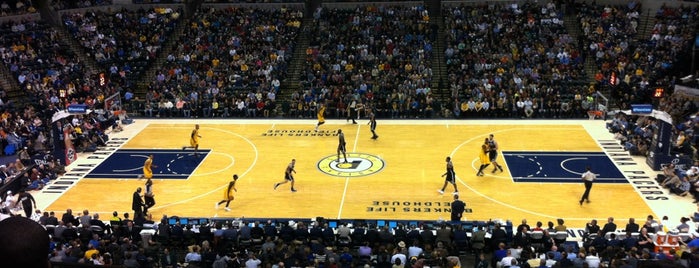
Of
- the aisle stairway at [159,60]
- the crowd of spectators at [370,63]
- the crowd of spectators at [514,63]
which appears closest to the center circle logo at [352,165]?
the crowd of spectators at [370,63]

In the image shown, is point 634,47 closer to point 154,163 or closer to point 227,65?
point 227,65

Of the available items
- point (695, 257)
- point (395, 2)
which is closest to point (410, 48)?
point (395, 2)

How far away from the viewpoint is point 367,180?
993 inches

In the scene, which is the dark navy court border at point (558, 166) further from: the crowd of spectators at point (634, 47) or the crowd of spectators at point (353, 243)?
the crowd of spectators at point (634, 47)

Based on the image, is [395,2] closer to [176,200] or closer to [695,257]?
[176,200]

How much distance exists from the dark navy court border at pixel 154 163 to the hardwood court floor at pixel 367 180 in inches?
20.7

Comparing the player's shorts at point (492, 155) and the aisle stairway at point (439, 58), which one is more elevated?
the aisle stairway at point (439, 58)

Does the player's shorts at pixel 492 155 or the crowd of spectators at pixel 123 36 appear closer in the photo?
the player's shorts at pixel 492 155

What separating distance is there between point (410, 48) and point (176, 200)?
20.2 meters

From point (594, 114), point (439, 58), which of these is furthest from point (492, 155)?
point (439, 58)

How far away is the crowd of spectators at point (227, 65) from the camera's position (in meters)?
36.0

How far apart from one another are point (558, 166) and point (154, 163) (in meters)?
16.5

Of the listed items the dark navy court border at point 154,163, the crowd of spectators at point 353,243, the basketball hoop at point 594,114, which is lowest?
the crowd of spectators at point 353,243

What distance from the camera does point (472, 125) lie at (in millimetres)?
33188
